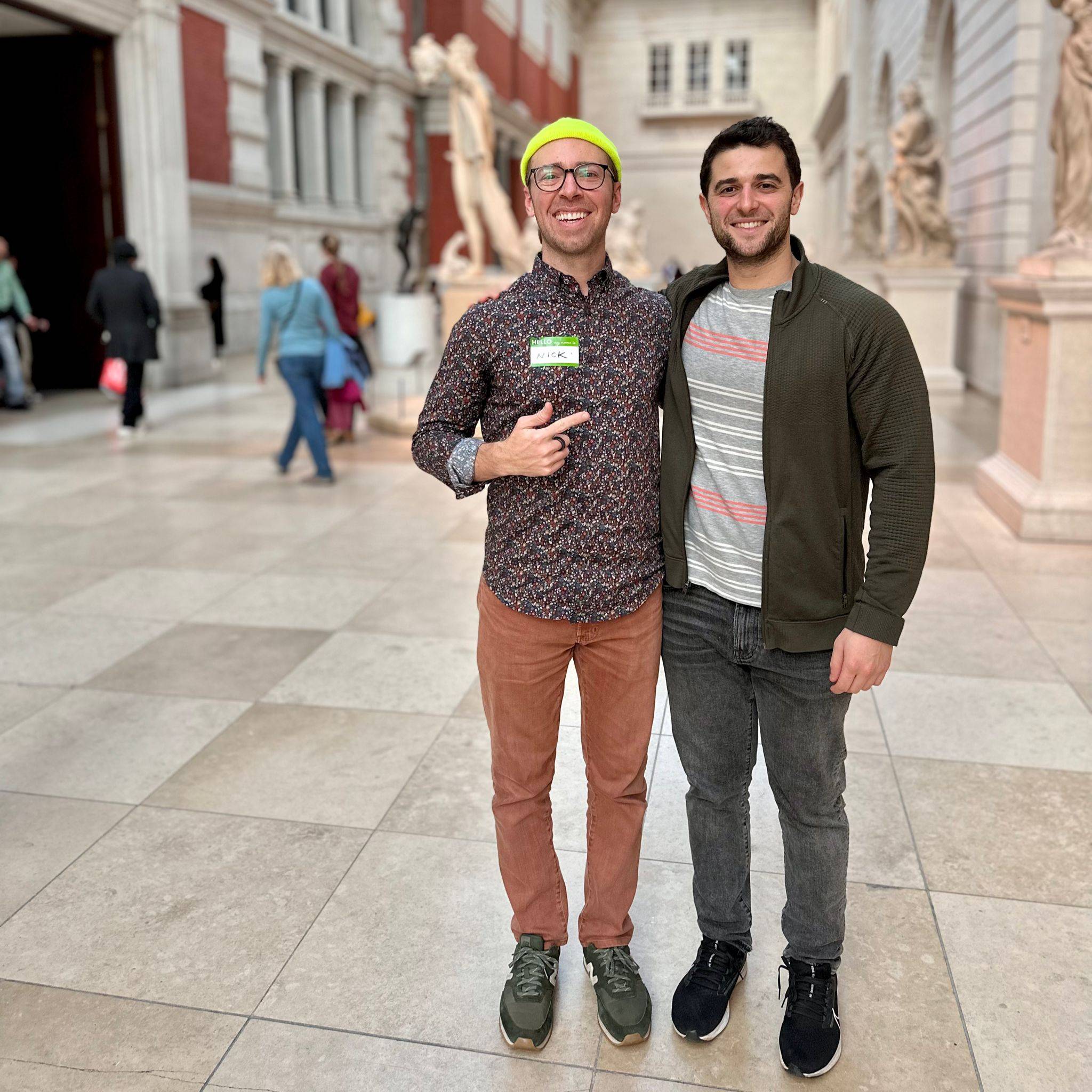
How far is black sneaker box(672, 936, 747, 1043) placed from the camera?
252 centimetres

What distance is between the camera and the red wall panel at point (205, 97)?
17.0 metres

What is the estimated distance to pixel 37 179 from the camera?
51.9 ft

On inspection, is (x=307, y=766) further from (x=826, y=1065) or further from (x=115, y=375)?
(x=115, y=375)

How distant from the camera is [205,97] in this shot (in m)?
17.7

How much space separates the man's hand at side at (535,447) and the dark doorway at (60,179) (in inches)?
582

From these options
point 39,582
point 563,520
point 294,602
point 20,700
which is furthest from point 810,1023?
point 39,582

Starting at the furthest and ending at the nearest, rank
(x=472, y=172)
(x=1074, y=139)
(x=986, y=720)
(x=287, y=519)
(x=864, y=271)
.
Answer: (x=864, y=271) < (x=472, y=172) < (x=287, y=519) < (x=1074, y=139) < (x=986, y=720)

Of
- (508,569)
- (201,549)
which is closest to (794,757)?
(508,569)

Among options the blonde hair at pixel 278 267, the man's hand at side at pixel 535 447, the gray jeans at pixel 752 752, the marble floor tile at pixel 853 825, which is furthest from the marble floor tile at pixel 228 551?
the man's hand at side at pixel 535 447

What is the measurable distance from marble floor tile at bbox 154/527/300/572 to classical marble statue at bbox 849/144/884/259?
1735 cm

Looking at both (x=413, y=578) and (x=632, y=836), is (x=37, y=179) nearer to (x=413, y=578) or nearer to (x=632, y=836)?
(x=413, y=578)

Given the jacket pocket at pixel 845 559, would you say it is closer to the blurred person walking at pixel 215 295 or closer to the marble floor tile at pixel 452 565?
the marble floor tile at pixel 452 565

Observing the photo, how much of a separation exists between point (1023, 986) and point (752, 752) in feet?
2.99

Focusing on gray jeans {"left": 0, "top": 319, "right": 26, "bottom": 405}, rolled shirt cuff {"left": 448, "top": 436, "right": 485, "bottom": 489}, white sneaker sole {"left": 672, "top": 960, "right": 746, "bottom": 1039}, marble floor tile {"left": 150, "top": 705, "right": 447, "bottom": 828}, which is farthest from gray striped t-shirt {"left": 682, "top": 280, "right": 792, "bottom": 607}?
gray jeans {"left": 0, "top": 319, "right": 26, "bottom": 405}
